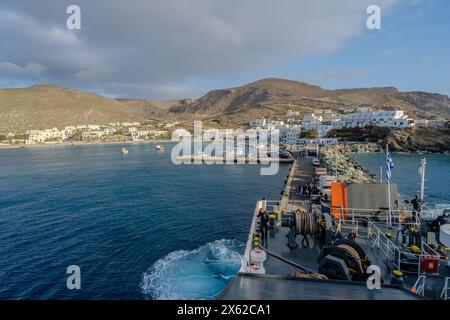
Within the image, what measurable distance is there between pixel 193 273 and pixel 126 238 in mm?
7621

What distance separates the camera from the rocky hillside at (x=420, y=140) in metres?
81.0

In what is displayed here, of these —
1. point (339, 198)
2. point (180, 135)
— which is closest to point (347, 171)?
point (339, 198)

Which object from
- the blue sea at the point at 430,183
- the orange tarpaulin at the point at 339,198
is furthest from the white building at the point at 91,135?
the orange tarpaulin at the point at 339,198

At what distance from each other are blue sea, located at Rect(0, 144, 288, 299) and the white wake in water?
0.05 meters

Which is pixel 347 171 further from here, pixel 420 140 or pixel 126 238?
pixel 420 140

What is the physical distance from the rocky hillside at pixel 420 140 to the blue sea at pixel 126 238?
6564 centimetres

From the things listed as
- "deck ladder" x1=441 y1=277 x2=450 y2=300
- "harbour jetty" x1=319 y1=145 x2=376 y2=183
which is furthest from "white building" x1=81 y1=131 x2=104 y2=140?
"deck ladder" x1=441 y1=277 x2=450 y2=300

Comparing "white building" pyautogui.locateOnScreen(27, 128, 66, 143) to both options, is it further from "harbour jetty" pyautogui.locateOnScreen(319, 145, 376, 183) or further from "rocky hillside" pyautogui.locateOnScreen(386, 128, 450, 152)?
"rocky hillside" pyautogui.locateOnScreen(386, 128, 450, 152)

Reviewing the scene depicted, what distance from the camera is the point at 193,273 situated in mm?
14750

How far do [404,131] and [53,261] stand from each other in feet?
336

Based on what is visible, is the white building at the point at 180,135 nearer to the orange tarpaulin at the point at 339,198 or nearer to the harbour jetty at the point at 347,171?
the harbour jetty at the point at 347,171

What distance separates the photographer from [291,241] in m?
10.6
